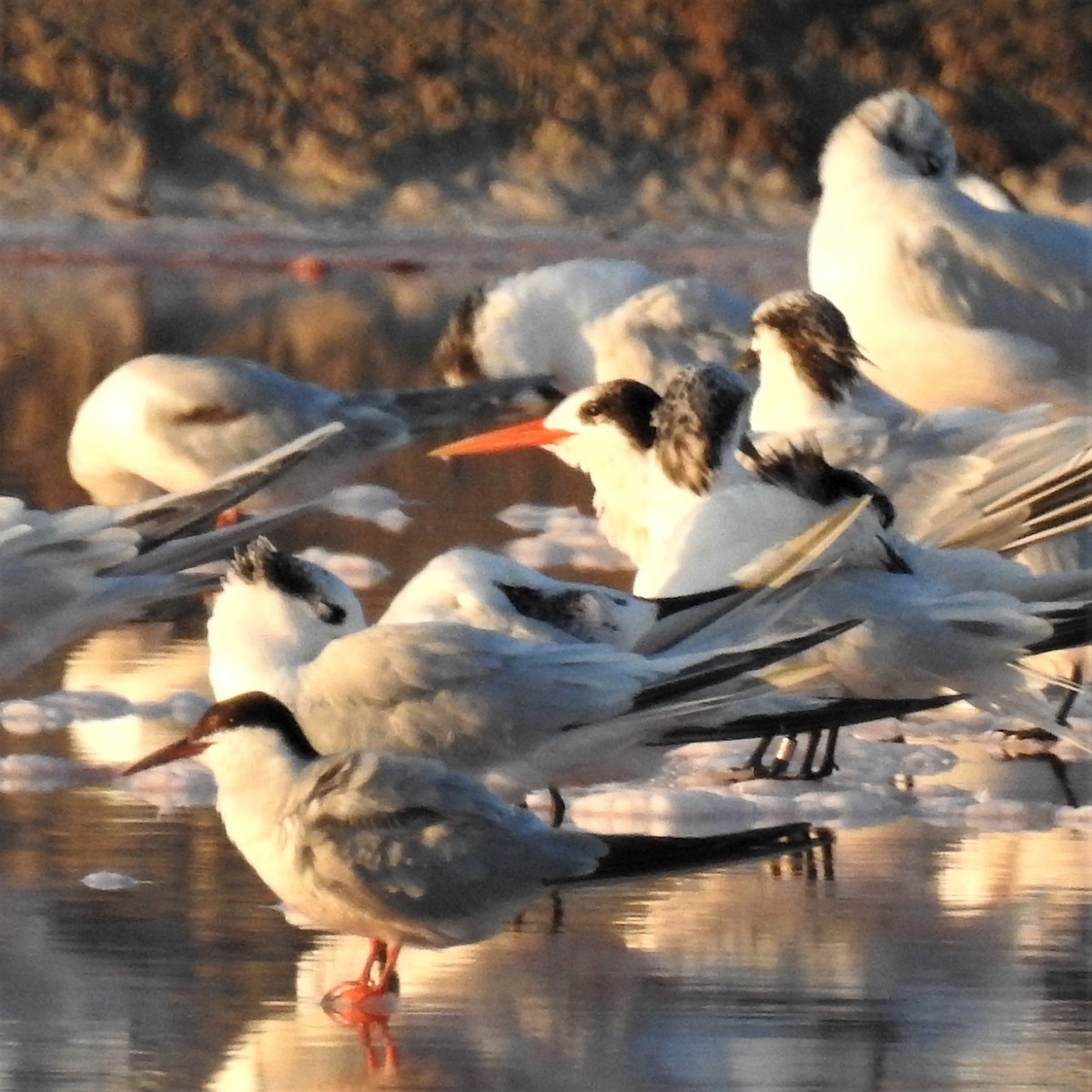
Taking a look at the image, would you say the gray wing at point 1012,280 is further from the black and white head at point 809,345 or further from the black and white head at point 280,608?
the black and white head at point 280,608

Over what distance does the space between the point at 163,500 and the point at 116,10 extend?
734 inches

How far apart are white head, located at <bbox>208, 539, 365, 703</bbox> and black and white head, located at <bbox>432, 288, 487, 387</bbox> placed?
555 centimetres

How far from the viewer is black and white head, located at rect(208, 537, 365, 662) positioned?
17.4 feet

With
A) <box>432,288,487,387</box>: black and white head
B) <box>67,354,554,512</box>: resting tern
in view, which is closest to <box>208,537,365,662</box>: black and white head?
<box>67,354,554,512</box>: resting tern

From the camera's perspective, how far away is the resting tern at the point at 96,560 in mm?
5969

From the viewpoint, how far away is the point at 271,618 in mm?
5312

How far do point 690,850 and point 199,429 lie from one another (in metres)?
4.50

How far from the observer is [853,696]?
550cm

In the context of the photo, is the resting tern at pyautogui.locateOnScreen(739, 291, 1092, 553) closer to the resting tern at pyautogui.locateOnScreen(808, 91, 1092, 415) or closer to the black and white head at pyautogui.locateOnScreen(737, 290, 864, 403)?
the black and white head at pyautogui.locateOnScreen(737, 290, 864, 403)

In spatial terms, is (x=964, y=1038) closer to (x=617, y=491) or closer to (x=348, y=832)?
(x=348, y=832)

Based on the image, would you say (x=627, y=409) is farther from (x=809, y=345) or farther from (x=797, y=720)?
(x=797, y=720)

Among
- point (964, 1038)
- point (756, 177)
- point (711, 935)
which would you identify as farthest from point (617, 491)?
point (756, 177)

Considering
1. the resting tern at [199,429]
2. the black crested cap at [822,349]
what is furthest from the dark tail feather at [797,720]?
the resting tern at [199,429]

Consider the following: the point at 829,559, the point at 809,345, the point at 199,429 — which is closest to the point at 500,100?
the point at 199,429
